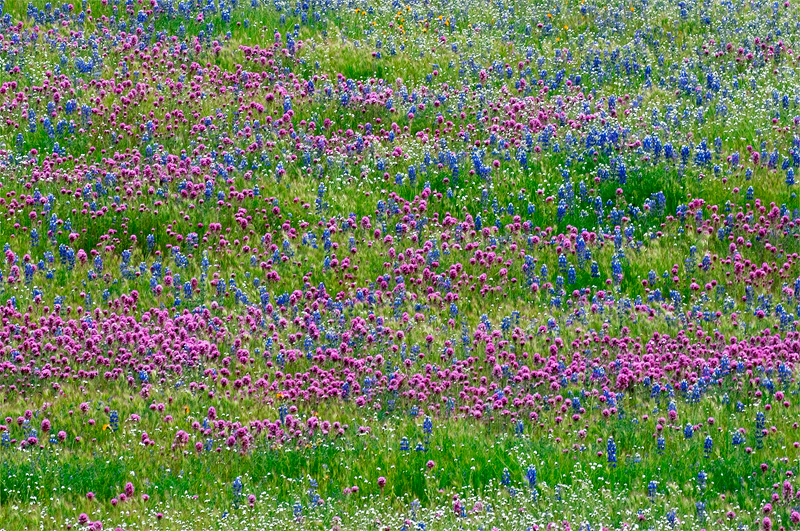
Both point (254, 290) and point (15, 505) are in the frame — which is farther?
point (254, 290)

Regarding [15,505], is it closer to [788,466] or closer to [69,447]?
[69,447]

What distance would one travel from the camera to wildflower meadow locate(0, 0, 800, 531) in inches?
322

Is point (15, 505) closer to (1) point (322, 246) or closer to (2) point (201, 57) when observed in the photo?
(1) point (322, 246)

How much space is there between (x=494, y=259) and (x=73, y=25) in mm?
8005

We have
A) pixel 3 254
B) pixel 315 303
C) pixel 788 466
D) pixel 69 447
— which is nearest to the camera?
pixel 788 466

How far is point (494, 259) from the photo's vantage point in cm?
1111

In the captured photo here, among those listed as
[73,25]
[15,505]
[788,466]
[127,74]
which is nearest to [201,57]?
[127,74]

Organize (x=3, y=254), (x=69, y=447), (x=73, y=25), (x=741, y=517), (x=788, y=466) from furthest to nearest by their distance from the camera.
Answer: (x=73, y=25) < (x=3, y=254) < (x=69, y=447) < (x=788, y=466) < (x=741, y=517)

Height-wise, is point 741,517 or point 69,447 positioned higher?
point 741,517

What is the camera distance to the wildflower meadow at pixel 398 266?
8.17 metres

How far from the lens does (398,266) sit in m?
11.1

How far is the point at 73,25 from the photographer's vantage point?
15.7 metres

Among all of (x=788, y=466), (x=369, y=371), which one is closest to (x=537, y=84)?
(x=369, y=371)

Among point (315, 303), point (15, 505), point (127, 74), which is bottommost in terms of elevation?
point (15, 505)
